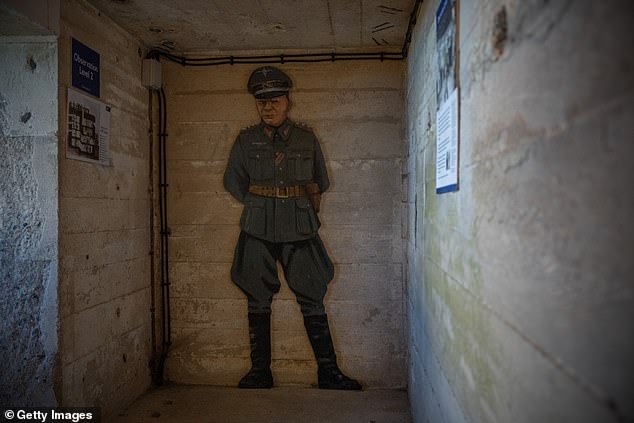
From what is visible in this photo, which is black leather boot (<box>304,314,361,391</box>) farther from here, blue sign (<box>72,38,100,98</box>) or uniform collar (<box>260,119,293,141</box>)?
blue sign (<box>72,38,100,98</box>)

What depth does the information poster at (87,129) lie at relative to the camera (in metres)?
2.47

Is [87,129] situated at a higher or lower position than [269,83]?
lower

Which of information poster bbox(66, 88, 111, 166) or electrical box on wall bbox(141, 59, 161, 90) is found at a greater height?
electrical box on wall bbox(141, 59, 161, 90)

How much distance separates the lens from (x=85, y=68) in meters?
2.61

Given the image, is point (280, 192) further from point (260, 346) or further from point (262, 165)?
point (260, 346)

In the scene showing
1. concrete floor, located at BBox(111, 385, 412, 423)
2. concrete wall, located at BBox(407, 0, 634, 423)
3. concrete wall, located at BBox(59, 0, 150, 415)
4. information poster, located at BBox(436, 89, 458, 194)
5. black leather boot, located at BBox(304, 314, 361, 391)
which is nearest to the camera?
concrete wall, located at BBox(407, 0, 634, 423)

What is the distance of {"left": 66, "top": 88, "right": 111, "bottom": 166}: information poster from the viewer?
2473mm

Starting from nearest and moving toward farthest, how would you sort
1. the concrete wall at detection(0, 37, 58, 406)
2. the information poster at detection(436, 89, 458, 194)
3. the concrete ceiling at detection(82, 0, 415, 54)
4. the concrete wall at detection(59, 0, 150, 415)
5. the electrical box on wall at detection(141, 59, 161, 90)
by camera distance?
the information poster at detection(436, 89, 458, 194) → the concrete wall at detection(0, 37, 58, 406) → the concrete wall at detection(59, 0, 150, 415) → the concrete ceiling at detection(82, 0, 415, 54) → the electrical box on wall at detection(141, 59, 161, 90)

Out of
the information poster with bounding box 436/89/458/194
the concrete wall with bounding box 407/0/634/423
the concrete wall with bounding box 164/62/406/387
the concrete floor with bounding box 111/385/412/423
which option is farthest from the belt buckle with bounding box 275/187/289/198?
the concrete wall with bounding box 407/0/634/423

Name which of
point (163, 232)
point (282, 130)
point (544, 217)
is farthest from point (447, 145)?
point (163, 232)

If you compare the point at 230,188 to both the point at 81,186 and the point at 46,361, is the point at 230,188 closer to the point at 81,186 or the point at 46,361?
the point at 81,186

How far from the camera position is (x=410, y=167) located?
3.01 meters

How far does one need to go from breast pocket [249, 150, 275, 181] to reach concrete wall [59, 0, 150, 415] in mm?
783

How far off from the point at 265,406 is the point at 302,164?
1.70m
